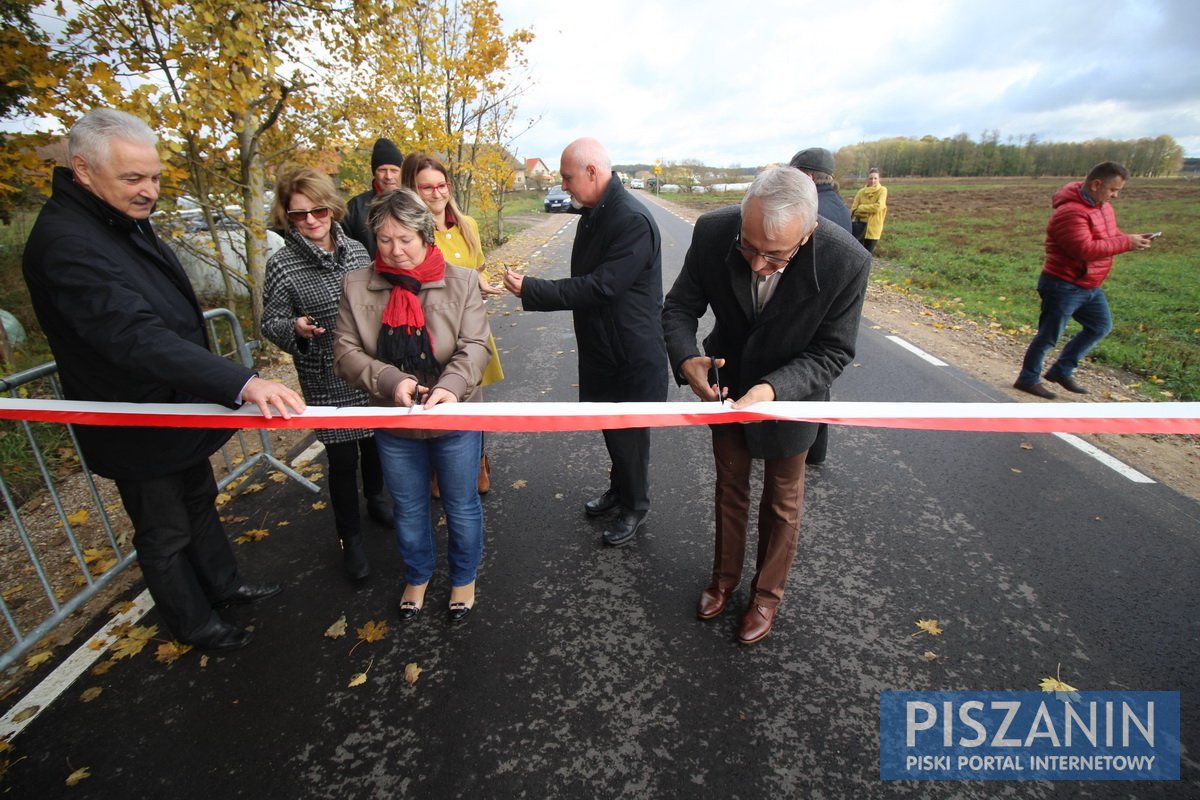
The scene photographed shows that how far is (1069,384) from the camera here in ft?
18.7

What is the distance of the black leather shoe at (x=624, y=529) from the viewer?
3391 millimetres

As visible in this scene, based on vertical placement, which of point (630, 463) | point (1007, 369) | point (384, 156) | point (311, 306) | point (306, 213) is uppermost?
point (384, 156)

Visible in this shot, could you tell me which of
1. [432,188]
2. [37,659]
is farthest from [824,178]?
[37,659]

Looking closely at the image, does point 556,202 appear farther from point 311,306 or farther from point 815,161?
point 311,306

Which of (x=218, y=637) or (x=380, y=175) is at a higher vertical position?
(x=380, y=175)

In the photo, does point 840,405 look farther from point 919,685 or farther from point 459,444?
point 459,444

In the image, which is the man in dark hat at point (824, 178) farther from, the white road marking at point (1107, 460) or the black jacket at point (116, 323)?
the black jacket at point (116, 323)

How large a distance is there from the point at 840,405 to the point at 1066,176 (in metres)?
79.2

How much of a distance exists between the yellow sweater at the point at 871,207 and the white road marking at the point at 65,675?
1226 centimetres

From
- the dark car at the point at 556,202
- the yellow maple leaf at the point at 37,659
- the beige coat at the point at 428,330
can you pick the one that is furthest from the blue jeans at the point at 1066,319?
the dark car at the point at 556,202

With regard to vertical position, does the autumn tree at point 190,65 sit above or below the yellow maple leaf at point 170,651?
above

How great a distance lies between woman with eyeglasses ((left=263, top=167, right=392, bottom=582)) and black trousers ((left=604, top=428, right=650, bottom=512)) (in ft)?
4.51

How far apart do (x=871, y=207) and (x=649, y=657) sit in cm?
1152

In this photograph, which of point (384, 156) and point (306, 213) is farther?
point (384, 156)
